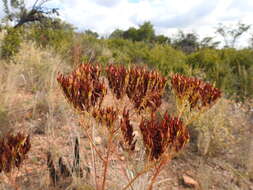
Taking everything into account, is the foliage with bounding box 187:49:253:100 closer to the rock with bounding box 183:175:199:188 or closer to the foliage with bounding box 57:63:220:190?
the rock with bounding box 183:175:199:188

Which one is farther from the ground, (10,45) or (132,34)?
(132,34)

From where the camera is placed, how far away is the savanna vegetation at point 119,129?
1.13 meters

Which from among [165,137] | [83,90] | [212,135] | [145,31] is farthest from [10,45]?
[145,31]

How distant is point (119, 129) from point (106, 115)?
291mm

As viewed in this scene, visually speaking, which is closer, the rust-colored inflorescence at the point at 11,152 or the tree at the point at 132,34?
the rust-colored inflorescence at the point at 11,152

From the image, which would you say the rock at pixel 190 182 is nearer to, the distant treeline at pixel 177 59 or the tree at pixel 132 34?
the distant treeline at pixel 177 59

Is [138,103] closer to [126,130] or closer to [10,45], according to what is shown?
[126,130]

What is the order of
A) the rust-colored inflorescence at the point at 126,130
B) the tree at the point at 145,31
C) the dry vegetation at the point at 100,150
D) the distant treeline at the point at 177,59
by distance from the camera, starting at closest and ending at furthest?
the rust-colored inflorescence at the point at 126,130 < the dry vegetation at the point at 100,150 < the distant treeline at the point at 177,59 < the tree at the point at 145,31

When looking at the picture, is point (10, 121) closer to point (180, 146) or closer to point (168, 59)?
point (180, 146)

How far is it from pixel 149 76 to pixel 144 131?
0.34 m

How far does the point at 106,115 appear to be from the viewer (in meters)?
1.13

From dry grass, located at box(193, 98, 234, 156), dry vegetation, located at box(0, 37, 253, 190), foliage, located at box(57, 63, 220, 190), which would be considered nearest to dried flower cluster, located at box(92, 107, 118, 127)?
foliage, located at box(57, 63, 220, 190)

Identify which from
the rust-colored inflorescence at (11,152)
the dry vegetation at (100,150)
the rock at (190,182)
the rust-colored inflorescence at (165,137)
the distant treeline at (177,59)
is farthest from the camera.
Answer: the distant treeline at (177,59)

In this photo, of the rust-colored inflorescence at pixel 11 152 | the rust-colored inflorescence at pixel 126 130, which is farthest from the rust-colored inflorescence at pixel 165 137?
the rust-colored inflorescence at pixel 11 152
